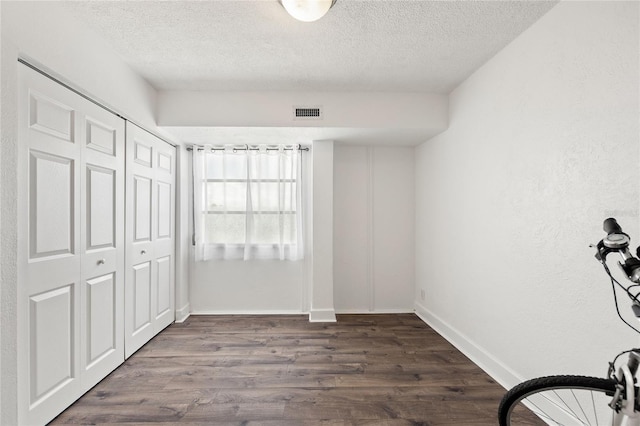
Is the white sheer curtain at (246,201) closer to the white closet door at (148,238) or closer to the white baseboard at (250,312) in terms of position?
the white closet door at (148,238)

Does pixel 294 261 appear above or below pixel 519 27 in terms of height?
below

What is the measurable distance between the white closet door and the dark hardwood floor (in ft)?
0.82

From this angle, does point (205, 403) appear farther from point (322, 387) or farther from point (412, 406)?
point (412, 406)

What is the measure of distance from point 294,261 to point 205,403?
2185 mm

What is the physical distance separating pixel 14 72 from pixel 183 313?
119 inches

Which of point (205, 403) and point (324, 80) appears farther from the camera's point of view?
point (324, 80)

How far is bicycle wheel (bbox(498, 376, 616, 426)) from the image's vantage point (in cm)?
121

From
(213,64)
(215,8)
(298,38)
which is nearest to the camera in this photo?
(215,8)

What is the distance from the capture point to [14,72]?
1.60 metres

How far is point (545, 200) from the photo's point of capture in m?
1.99

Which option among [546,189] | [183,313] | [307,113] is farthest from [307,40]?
[183,313]

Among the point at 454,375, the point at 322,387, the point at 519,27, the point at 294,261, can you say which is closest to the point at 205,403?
the point at 322,387

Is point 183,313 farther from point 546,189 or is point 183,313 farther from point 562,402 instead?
point 546,189

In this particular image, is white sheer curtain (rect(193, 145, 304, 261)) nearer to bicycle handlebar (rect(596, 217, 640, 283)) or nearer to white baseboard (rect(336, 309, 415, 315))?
white baseboard (rect(336, 309, 415, 315))
